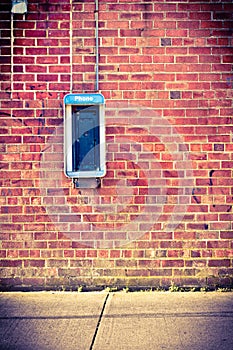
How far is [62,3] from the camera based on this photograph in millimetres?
4855

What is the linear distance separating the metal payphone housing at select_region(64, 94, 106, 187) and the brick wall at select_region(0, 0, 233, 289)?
0.29ft

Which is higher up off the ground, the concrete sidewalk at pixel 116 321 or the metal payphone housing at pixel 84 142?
the metal payphone housing at pixel 84 142

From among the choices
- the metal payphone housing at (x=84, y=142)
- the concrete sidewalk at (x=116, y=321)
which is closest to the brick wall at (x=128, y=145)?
the metal payphone housing at (x=84, y=142)

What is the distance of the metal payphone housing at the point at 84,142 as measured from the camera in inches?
191

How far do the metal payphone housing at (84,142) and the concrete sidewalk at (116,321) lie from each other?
1261mm

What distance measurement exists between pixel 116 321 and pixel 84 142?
189 centimetres

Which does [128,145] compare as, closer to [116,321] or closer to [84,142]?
[84,142]

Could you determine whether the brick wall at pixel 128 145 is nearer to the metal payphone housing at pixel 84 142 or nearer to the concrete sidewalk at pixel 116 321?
the metal payphone housing at pixel 84 142

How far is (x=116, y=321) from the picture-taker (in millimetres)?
3992

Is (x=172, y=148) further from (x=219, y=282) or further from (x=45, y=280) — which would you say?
(x=45, y=280)

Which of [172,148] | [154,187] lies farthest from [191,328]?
[172,148]

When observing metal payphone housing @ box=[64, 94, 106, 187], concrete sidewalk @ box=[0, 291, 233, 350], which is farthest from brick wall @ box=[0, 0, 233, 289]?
concrete sidewalk @ box=[0, 291, 233, 350]

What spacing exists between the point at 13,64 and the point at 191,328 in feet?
10.5

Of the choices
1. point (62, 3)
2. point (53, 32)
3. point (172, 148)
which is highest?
point (62, 3)
